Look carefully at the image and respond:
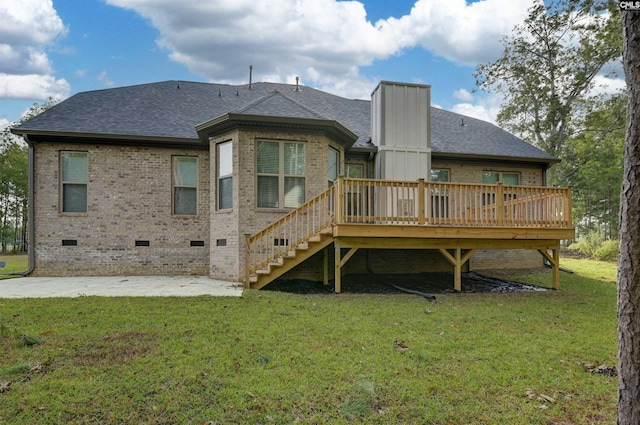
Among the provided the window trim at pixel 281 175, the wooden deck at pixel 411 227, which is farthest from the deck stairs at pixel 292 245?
the window trim at pixel 281 175

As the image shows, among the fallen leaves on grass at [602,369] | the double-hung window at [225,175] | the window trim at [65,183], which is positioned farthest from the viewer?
the window trim at [65,183]

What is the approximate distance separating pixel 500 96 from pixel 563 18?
5063 mm

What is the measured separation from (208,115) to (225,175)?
3780 mm

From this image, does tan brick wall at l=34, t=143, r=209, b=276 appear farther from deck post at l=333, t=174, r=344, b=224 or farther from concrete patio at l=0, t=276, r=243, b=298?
deck post at l=333, t=174, r=344, b=224

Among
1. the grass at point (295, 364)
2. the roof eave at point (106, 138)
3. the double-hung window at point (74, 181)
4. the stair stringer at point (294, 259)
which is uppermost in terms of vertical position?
the roof eave at point (106, 138)

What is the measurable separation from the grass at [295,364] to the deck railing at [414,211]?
2.20 meters

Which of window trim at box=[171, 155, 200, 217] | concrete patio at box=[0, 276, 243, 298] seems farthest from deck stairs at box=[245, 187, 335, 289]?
window trim at box=[171, 155, 200, 217]

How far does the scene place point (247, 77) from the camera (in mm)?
15656

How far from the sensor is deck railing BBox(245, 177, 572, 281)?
801 centimetres

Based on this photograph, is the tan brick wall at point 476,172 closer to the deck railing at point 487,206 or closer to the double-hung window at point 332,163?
the deck railing at point 487,206

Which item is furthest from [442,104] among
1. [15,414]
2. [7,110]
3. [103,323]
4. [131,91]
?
[7,110]

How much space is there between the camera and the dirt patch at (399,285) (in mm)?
8641

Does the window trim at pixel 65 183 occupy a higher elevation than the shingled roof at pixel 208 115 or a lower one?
lower

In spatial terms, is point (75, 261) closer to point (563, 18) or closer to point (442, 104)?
point (442, 104)
